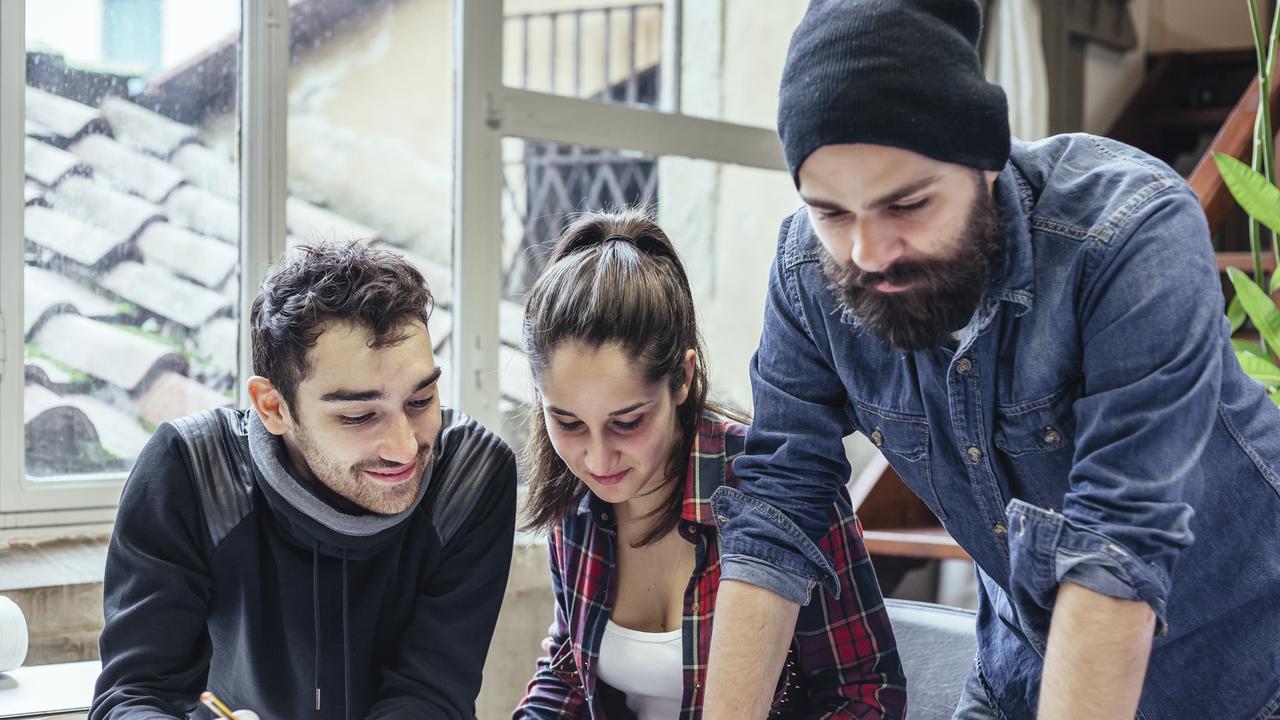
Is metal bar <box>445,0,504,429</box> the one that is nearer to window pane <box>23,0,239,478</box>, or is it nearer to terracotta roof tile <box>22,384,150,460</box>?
window pane <box>23,0,239,478</box>

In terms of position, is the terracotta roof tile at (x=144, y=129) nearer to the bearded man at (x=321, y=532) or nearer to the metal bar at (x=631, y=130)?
the metal bar at (x=631, y=130)

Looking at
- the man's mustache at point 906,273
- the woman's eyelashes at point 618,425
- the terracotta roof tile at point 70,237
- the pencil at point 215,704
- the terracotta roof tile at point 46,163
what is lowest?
the pencil at point 215,704

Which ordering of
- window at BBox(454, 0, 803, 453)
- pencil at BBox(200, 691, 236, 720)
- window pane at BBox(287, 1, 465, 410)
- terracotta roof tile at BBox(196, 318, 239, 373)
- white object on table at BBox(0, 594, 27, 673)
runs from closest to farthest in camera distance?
pencil at BBox(200, 691, 236, 720) < white object on table at BBox(0, 594, 27, 673) < terracotta roof tile at BBox(196, 318, 239, 373) < window pane at BBox(287, 1, 465, 410) < window at BBox(454, 0, 803, 453)

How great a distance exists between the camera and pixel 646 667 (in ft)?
4.99

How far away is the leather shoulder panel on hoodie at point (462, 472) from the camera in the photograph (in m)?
1.59

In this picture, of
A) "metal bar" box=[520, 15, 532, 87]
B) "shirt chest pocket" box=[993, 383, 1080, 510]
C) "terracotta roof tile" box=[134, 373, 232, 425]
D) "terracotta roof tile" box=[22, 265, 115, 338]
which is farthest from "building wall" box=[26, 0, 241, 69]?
"shirt chest pocket" box=[993, 383, 1080, 510]

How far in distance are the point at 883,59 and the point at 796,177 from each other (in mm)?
129

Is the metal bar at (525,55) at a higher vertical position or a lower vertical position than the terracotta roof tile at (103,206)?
higher

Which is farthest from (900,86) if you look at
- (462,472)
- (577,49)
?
(577,49)

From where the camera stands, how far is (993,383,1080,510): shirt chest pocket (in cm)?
108

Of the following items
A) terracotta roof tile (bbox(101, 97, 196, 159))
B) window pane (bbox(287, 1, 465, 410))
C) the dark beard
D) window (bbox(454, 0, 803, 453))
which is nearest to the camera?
the dark beard

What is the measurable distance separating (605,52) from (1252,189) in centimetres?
195

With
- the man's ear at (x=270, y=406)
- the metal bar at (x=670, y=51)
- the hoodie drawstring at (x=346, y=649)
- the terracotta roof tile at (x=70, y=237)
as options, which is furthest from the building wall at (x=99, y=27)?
the metal bar at (x=670, y=51)

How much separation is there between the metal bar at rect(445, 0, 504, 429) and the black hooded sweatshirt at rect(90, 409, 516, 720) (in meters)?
0.98
